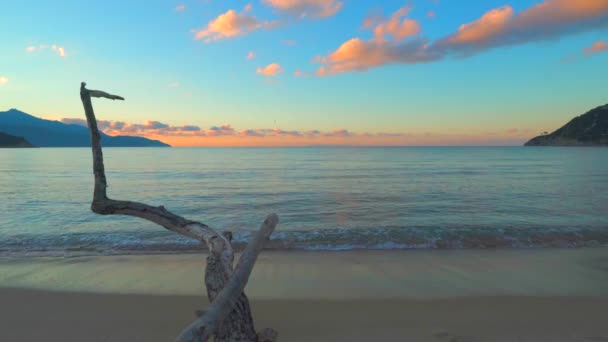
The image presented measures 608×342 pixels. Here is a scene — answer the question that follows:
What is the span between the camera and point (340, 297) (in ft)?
20.7

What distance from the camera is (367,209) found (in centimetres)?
1625

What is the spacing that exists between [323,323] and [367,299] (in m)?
1.30

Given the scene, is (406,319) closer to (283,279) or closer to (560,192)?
(283,279)

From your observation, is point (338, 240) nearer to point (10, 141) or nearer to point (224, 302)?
point (224, 302)

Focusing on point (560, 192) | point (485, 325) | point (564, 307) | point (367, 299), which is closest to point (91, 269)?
point (367, 299)

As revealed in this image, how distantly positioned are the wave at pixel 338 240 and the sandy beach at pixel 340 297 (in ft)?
3.39

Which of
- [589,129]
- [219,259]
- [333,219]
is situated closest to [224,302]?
[219,259]

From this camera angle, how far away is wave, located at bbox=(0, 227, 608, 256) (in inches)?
398

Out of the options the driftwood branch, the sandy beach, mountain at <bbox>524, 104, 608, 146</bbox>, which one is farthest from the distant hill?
mountain at <bbox>524, 104, 608, 146</bbox>

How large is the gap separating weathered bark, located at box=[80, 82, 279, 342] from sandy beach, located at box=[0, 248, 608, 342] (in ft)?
6.54

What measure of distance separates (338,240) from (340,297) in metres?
4.61

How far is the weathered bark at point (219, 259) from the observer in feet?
9.46

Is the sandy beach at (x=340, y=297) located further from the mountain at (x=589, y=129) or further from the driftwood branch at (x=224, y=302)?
the mountain at (x=589, y=129)

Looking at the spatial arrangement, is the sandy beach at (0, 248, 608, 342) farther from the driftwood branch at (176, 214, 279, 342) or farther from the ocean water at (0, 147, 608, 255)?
the driftwood branch at (176, 214, 279, 342)
